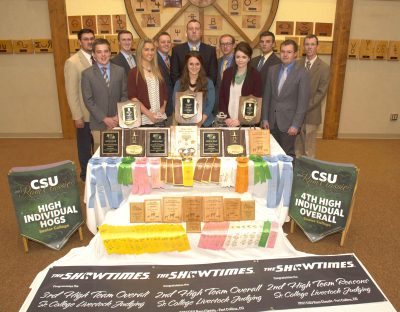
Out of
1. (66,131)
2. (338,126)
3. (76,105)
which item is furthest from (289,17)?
(66,131)

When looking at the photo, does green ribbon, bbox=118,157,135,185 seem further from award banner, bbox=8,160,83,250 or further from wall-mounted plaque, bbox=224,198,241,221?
wall-mounted plaque, bbox=224,198,241,221

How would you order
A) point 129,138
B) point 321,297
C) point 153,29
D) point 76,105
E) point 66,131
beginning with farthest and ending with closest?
point 66,131 → point 153,29 → point 76,105 → point 129,138 → point 321,297

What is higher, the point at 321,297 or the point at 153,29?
the point at 153,29

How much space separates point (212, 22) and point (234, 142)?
277cm

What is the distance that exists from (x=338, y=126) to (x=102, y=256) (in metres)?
4.31

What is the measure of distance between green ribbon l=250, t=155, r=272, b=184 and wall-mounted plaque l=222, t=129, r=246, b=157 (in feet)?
0.52

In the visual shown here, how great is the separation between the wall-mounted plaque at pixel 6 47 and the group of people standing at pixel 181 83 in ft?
7.18

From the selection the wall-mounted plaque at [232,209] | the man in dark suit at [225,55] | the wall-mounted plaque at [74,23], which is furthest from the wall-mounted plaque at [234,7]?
the wall-mounted plaque at [232,209]

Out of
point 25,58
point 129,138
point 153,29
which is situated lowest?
point 129,138

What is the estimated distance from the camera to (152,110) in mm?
3469

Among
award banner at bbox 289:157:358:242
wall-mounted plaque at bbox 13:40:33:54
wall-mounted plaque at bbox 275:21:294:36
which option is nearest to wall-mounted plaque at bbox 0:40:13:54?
wall-mounted plaque at bbox 13:40:33:54

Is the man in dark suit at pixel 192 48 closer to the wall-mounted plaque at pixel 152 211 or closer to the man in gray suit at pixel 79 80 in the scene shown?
the man in gray suit at pixel 79 80

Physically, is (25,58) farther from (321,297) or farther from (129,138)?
(321,297)

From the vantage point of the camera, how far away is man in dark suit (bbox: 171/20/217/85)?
3.89 m
